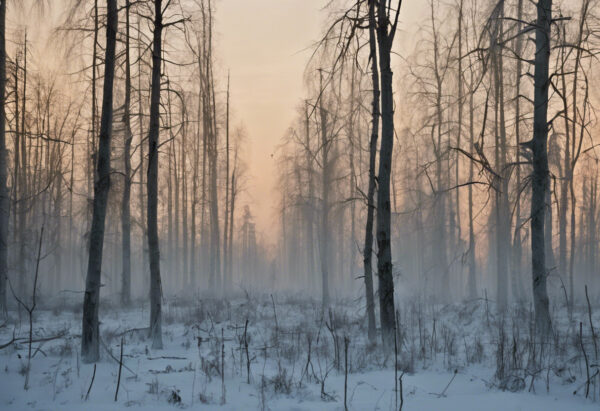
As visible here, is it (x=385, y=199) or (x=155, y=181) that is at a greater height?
(x=155, y=181)

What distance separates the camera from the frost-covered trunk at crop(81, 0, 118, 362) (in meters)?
5.66

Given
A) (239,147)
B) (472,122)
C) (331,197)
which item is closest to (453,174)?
(472,122)

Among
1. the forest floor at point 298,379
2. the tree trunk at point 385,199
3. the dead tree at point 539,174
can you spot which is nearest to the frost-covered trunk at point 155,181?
the forest floor at point 298,379

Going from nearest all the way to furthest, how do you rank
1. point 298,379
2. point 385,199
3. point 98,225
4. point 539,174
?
point 298,379
point 98,225
point 385,199
point 539,174

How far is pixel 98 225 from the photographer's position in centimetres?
588

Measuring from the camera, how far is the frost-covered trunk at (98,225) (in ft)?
18.6

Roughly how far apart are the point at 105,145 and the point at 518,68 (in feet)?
40.7

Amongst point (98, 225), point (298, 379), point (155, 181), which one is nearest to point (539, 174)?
point (298, 379)

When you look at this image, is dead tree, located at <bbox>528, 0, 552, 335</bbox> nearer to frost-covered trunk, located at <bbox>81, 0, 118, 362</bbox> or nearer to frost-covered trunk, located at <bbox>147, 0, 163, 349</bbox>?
frost-covered trunk, located at <bbox>147, 0, 163, 349</bbox>

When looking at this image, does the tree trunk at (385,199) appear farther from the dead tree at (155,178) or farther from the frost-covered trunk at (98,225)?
the frost-covered trunk at (98,225)

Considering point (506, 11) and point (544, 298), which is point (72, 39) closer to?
point (544, 298)

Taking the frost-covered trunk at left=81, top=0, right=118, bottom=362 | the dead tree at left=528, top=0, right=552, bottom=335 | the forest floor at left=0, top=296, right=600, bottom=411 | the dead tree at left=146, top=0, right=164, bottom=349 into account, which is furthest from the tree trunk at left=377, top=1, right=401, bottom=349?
the frost-covered trunk at left=81, top=0, right=118, bottom=362

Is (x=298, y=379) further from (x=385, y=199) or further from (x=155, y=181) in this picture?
(x=155, y=181)

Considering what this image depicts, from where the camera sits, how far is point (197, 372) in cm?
517
